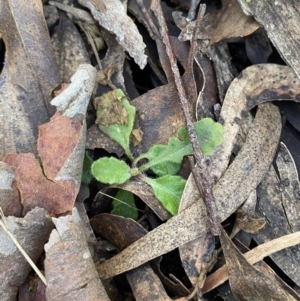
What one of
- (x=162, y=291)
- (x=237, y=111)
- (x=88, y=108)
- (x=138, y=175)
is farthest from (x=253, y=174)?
(x=88, y=108)

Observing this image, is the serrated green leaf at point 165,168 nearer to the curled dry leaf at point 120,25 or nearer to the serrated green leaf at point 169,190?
the serrated green leaf at point 169,190

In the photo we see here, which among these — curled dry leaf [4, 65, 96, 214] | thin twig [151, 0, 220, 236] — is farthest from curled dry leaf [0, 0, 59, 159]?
thin twig [151, 0, 220, 236]

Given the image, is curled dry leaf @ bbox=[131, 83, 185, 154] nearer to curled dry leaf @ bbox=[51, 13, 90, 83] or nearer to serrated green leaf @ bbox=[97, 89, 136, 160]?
serrated green leaf @ bbox=[97, 89, 136, 160]

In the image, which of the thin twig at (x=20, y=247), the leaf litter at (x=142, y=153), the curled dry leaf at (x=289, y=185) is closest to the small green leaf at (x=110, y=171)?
the leaf litter at (x=142, y=153)

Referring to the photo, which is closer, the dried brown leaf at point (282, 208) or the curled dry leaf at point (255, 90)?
the dried brown leaf at point (282, 208)

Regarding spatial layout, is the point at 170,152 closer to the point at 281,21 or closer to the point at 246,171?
the point at 246,171

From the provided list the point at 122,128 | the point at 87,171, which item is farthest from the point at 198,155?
the point at 87,171
